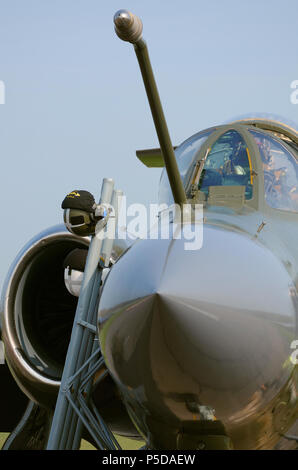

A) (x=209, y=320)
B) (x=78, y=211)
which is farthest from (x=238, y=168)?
(x=209, y=320)

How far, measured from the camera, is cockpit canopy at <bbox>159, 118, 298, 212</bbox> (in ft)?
14.7

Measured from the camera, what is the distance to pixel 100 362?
205 inches

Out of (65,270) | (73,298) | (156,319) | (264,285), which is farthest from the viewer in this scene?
(73,298)

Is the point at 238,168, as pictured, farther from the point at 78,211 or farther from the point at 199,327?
the point at 199,327

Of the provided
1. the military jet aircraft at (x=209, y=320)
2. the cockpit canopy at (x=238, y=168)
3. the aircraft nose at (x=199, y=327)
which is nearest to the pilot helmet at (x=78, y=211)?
Answer: the cockpit canopy at (x=238, y=168)

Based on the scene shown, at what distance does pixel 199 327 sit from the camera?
2965 mm

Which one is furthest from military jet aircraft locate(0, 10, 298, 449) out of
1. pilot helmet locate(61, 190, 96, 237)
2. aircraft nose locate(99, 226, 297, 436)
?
pilot helmet locate(61, 190, 96, 237)

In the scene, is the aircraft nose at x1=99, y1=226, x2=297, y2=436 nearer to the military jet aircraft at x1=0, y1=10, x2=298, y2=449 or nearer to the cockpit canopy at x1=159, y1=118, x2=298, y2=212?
the military jet aircraft at x1=0, y1=10, x2=298, y2=449

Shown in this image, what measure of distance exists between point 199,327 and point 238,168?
1.94 meters

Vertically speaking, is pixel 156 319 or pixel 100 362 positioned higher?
pixel 156 319

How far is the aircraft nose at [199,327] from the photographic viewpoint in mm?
2982

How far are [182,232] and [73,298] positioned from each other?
141 inches

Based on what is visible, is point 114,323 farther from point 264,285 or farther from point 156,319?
point 264,285

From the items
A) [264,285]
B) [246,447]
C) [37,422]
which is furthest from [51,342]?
[264,285]
